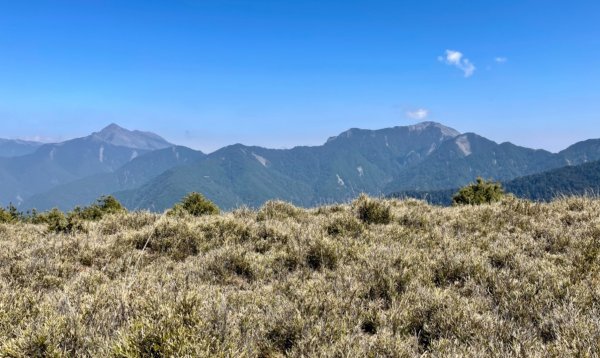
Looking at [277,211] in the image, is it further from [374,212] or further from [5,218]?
[5,218]

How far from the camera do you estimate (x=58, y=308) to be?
15.0 feet

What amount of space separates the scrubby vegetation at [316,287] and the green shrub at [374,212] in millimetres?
101

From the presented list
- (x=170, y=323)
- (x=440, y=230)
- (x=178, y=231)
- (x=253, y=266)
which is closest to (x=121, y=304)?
(x=170, y=323)

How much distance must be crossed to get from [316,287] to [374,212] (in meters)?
5.30

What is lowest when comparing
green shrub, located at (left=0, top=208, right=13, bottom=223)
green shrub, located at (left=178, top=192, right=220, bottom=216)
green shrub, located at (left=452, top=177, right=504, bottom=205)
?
green shrub, located at (left=0, top=208, right=13, bottom=223)

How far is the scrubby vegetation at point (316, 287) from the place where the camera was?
3854mm

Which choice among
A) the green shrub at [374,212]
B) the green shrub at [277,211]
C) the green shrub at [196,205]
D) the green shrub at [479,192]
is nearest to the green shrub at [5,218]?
the green shrub at [196,205]

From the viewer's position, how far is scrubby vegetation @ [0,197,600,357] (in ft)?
12.6

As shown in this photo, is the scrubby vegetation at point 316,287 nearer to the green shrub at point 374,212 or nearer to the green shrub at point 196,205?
the green shrub at point 374,212

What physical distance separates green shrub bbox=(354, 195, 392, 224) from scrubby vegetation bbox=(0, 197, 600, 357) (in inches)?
4.0

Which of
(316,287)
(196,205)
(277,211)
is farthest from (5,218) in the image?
(316,287)

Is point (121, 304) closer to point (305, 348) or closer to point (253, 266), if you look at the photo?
point (305, 348)

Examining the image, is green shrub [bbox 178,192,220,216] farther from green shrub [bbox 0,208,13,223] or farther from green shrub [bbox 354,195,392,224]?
green shrub [bbox 354,195,392,224]

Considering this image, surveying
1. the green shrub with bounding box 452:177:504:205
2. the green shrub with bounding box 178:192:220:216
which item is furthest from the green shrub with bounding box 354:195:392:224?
the green shrub with bounding box 452:177:504:205
